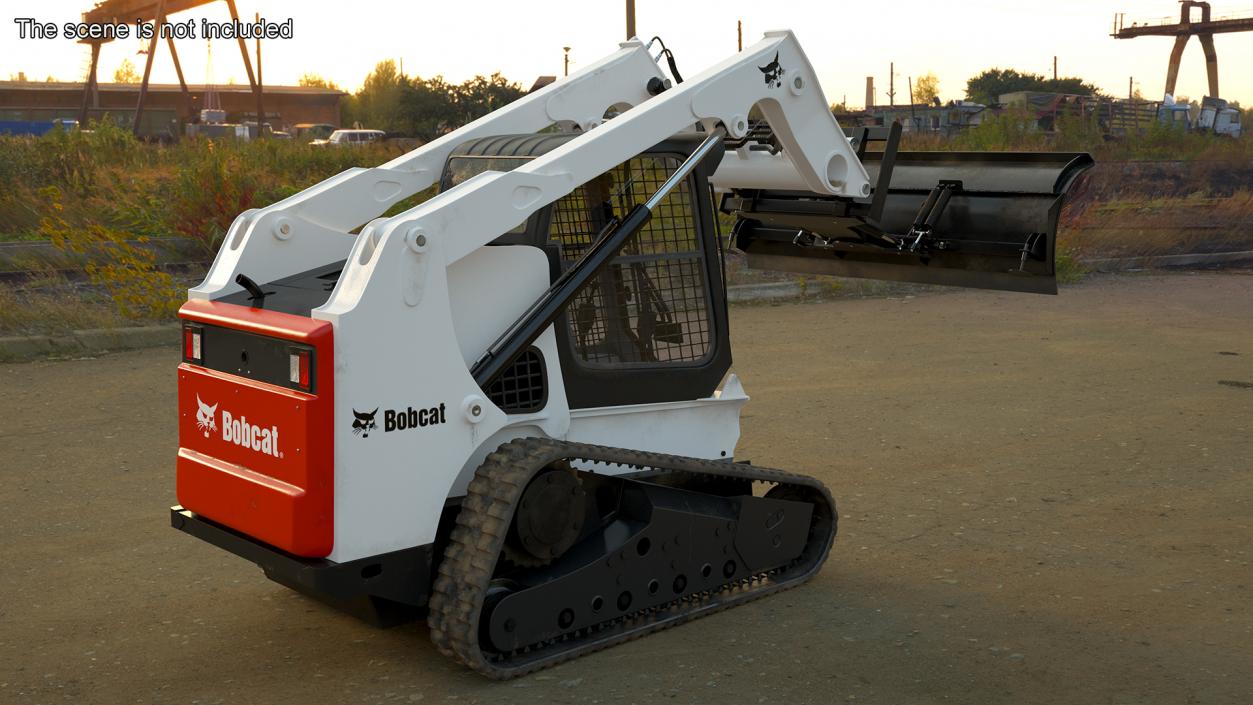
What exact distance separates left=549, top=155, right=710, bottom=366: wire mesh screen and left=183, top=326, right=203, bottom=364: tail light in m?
1.45

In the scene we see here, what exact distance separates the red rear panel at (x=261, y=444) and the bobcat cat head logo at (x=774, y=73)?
7.53 ft

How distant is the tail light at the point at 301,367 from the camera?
4.30m

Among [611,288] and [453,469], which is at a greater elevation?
[611,288]

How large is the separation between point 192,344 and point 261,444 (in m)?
0.73

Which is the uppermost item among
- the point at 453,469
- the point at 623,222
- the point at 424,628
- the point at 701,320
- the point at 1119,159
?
the point at 1119,159

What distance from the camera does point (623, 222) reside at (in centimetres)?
519

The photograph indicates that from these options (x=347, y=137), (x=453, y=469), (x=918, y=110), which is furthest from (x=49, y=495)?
(x=918, y=110)

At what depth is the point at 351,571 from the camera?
4.44 meters

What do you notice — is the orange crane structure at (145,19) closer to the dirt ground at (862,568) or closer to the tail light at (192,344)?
the dirt ground at (862,568)

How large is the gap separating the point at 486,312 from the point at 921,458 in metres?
4.05

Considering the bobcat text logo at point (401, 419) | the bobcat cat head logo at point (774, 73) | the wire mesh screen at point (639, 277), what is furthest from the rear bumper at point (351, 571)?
the bobcat cat head logo at point (774, 73)

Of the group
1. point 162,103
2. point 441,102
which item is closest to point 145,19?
point 441,102

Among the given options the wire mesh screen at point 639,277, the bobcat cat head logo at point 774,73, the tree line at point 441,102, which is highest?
the tree line at point 441,102

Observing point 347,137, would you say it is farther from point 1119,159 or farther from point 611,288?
point 611,288
